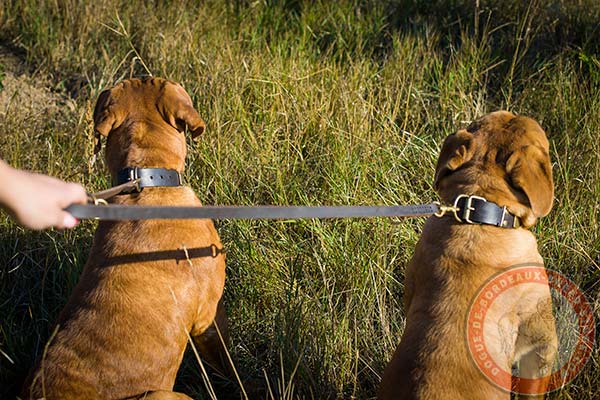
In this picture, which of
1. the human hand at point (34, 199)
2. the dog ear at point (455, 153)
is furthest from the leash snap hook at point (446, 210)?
the human hand at point (34, 199)

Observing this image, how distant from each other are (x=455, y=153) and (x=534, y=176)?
368 mm

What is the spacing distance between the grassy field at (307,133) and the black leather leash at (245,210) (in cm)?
73

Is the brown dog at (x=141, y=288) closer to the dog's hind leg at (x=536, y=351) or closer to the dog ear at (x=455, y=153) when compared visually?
the dog ear at (x=455, y=153)

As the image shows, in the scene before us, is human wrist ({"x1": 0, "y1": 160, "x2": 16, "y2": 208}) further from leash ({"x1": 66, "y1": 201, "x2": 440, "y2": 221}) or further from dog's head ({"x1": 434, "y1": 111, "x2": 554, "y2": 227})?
dog's head ({"x1": 434, "y1": 111, "x2": 554, "y2": 227})

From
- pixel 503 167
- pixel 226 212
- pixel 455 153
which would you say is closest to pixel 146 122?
pixel 226 212

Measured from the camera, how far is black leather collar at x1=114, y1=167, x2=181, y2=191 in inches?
138

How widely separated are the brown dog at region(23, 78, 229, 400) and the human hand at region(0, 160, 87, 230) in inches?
37.2

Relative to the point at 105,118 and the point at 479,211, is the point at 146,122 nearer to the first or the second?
the point at 105,118

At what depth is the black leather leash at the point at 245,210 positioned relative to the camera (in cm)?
237

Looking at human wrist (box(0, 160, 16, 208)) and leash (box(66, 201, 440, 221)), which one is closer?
human wrist (box(0, 160, 16, 208))

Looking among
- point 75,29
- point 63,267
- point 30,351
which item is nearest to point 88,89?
point 75,29

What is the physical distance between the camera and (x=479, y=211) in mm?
3193

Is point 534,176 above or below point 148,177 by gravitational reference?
above

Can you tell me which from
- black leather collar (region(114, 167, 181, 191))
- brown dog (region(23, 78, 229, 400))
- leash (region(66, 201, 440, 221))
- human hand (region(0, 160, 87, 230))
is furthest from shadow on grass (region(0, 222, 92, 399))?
human hand (region(0, 160, 87, 230))
